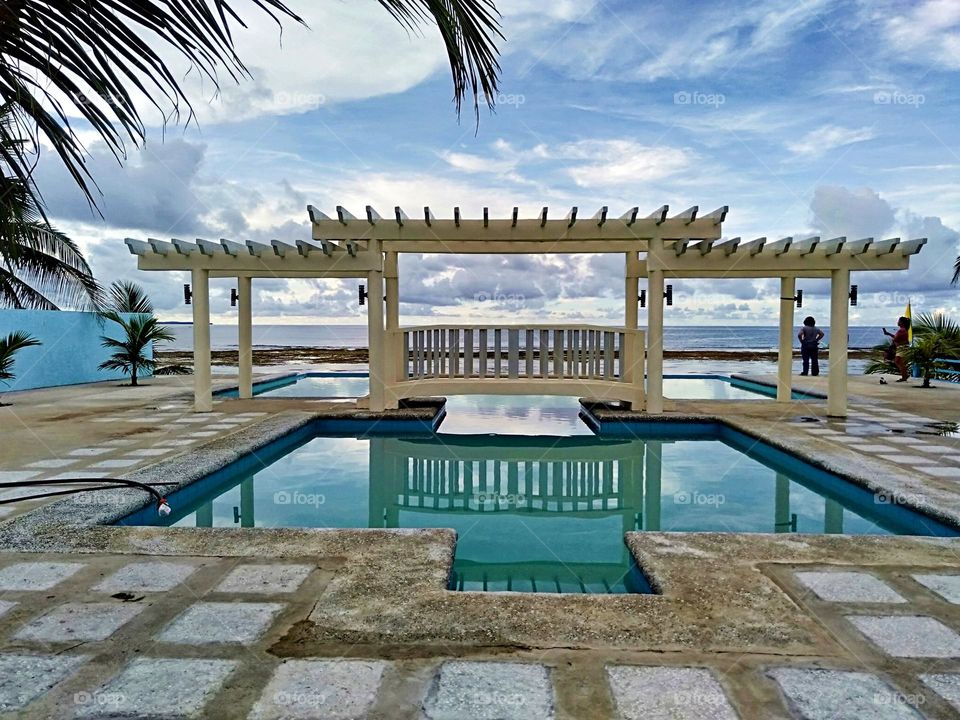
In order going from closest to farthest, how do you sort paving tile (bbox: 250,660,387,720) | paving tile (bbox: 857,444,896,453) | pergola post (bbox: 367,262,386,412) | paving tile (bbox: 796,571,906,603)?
paving tile (bbox: 250,660,387,720) → paving tile (bbox: 796,571,906,603) → paving tile (bbox: 857,444,896,453) → pergola post (bbox: 367,262,386,412)

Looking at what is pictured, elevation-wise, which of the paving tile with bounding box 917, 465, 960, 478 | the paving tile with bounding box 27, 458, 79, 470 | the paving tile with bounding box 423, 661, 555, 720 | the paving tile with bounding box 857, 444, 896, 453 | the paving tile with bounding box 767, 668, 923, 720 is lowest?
the paving tile with bounding box 857, 444, 896, 453

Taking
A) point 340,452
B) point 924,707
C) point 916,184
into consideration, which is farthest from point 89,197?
point 916,184

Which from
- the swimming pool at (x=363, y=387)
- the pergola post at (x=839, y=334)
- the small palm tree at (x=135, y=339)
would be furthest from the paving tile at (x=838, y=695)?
the small palm tree at (x=135, y=339)

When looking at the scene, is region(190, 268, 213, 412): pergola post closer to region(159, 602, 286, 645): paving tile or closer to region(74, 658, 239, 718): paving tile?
region(159, 602, 286, 645): paving tile

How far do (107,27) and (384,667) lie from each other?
184cm

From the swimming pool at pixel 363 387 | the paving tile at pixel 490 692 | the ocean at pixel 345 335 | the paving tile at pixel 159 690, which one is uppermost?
the ocean at pixel 345 335

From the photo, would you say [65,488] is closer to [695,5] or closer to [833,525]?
[833,525]

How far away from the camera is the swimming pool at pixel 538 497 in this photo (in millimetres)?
3729

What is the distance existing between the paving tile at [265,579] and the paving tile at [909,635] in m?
2.24

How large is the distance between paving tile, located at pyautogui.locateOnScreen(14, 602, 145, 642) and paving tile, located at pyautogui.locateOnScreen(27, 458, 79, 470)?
313cm

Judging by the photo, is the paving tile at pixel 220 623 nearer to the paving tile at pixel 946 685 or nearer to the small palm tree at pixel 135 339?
the paving tile at pixel 946 685

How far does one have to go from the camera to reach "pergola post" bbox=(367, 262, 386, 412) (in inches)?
319

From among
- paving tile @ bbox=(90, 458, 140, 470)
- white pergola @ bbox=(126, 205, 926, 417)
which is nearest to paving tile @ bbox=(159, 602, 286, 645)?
paving tile @ bbox=(90, 458, 140, 470)

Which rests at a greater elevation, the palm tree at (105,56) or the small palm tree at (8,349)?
the palm tree at (105,56)
